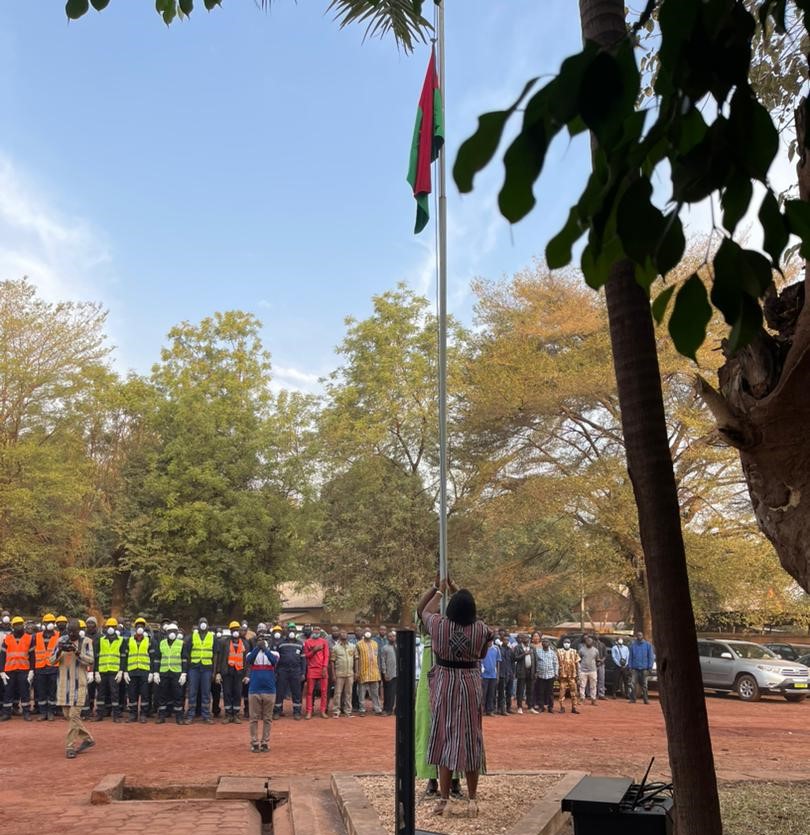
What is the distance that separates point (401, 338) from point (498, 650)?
18.1m

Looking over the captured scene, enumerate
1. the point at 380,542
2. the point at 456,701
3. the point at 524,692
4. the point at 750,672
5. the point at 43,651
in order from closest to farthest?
the point at 456,701 → the point at 43,651 → the point at 524,692 → the point at 750,672 → the point at 380,542

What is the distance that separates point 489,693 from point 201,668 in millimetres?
6200

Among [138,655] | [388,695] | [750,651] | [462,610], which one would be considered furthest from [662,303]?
[750,651]

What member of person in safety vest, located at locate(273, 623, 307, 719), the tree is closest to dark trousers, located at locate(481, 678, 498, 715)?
person in safety vest, located at locate(273, 623, 307, 719)

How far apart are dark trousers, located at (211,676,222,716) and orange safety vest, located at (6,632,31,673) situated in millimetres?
3558

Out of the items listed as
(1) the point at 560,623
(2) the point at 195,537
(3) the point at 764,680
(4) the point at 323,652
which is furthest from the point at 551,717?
(1) the point at 560,623

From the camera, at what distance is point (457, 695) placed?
7270 millimetres

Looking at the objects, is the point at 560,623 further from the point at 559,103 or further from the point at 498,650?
the point at 559,103

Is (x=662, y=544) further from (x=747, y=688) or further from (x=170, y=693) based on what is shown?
(x=747, y=688)

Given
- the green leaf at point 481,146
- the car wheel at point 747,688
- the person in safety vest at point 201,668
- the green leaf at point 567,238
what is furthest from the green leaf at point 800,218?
the car wheel at point 747,688

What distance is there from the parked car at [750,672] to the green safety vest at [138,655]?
1335 cm

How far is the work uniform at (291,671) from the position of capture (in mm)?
18016

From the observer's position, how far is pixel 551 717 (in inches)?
738

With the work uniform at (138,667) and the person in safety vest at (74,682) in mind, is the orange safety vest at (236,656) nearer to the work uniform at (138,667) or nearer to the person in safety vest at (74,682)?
the work uniform at (138,667)
